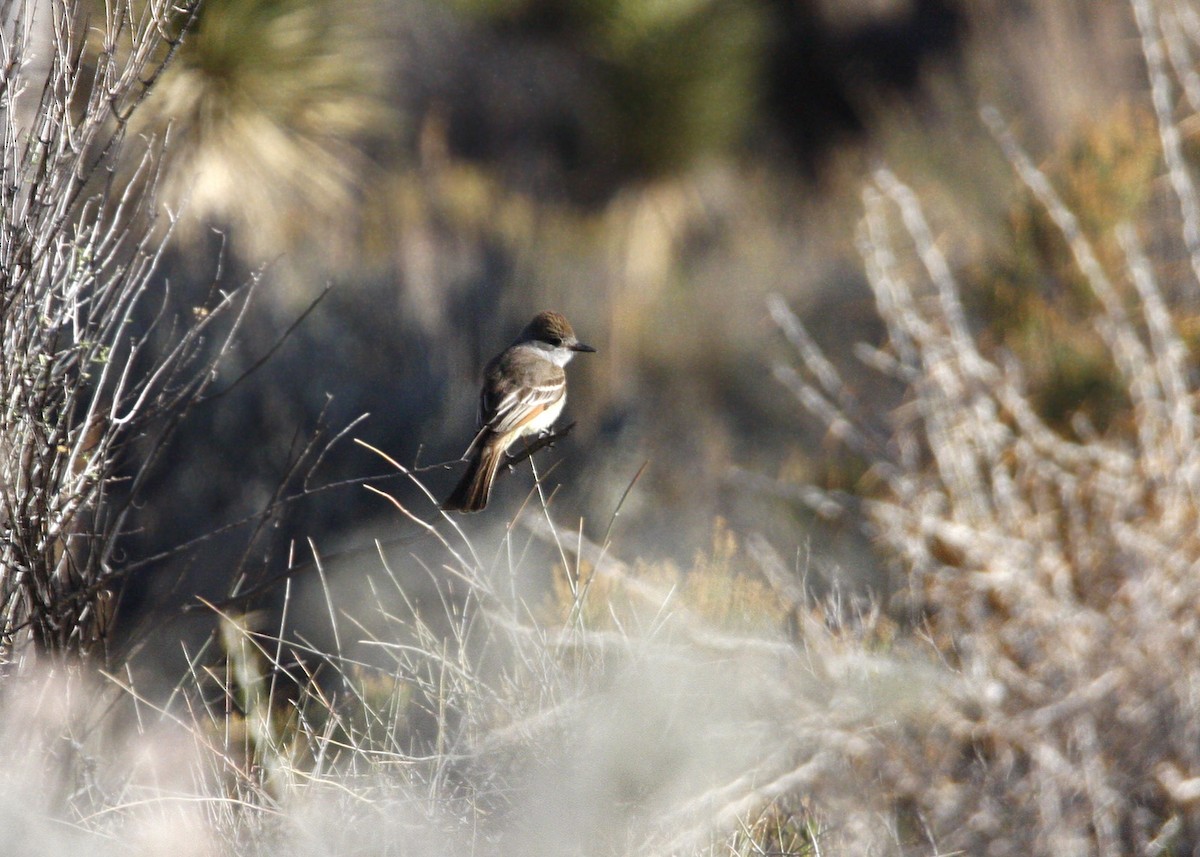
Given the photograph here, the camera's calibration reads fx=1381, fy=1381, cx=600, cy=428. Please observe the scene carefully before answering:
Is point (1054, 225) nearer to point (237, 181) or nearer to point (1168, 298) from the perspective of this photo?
point (1168, 298)

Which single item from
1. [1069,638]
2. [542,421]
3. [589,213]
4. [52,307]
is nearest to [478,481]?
[542,421]

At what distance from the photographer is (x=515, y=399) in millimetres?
5012

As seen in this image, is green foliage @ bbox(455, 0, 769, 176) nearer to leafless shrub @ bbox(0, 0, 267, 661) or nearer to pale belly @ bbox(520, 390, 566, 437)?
pale belly @ bbox(520, 390, 566, 437)

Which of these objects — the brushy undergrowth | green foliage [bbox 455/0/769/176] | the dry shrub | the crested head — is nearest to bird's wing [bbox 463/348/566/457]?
the crested head

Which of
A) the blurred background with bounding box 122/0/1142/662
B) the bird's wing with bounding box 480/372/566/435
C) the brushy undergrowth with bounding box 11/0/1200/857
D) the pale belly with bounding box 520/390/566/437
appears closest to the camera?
the brushy undergrowth with bounding box 11/0/1200/857

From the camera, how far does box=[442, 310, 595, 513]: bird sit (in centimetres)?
457

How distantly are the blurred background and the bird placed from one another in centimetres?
212

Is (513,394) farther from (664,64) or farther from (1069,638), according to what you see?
(664,64)

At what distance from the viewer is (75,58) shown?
4023mm

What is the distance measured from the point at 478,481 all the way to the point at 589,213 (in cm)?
608

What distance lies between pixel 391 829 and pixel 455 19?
771 cm

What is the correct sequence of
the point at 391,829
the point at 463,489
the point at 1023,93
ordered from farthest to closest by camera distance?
the point at 1023,93
the point at 463,489
the point at 391,829

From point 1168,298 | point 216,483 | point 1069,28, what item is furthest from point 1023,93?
point 216,483

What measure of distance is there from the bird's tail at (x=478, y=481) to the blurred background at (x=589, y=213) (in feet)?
9.09
